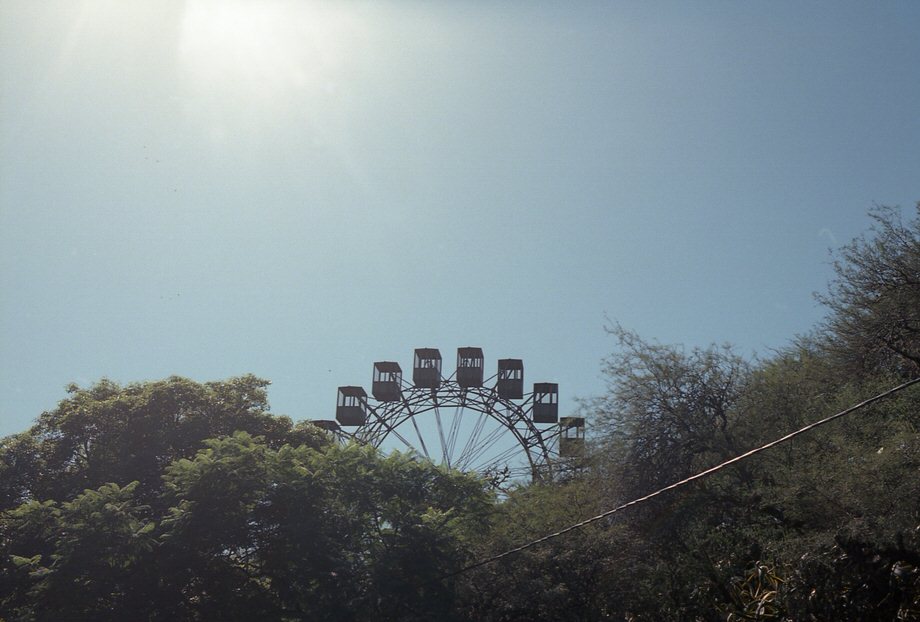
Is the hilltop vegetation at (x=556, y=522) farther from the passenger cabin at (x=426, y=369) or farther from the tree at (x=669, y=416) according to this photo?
the passenger cabin at (x=426, y=369)

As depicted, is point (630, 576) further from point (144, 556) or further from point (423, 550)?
point (144, 556)

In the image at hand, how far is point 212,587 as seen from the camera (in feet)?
63.3

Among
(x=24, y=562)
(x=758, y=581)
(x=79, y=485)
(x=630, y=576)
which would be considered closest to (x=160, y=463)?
(x=79, y=485)

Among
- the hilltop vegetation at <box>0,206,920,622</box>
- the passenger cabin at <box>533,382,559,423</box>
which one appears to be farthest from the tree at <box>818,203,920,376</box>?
the passenger cabin at <box>533,382,559,423</box>

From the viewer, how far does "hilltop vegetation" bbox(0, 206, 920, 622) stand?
18406 millimetres

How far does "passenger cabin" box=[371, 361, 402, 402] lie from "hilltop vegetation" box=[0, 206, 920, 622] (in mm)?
13822

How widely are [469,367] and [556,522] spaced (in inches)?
568

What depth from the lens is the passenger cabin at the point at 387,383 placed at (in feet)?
118

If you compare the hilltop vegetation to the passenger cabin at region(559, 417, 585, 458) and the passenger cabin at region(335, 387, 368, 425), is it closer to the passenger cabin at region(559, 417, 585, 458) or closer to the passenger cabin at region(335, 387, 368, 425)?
the passenger cabin at region(559, 417, 585, 458)

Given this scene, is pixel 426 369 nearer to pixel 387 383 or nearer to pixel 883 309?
pixel 387 383

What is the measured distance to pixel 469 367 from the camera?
35.8m

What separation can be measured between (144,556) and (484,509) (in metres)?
7.77

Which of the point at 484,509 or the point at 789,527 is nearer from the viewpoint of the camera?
the point at 789,527

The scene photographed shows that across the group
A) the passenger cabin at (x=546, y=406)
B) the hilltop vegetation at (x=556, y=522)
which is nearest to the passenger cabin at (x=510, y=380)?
the passenger cabin at (x=546, y=406)
